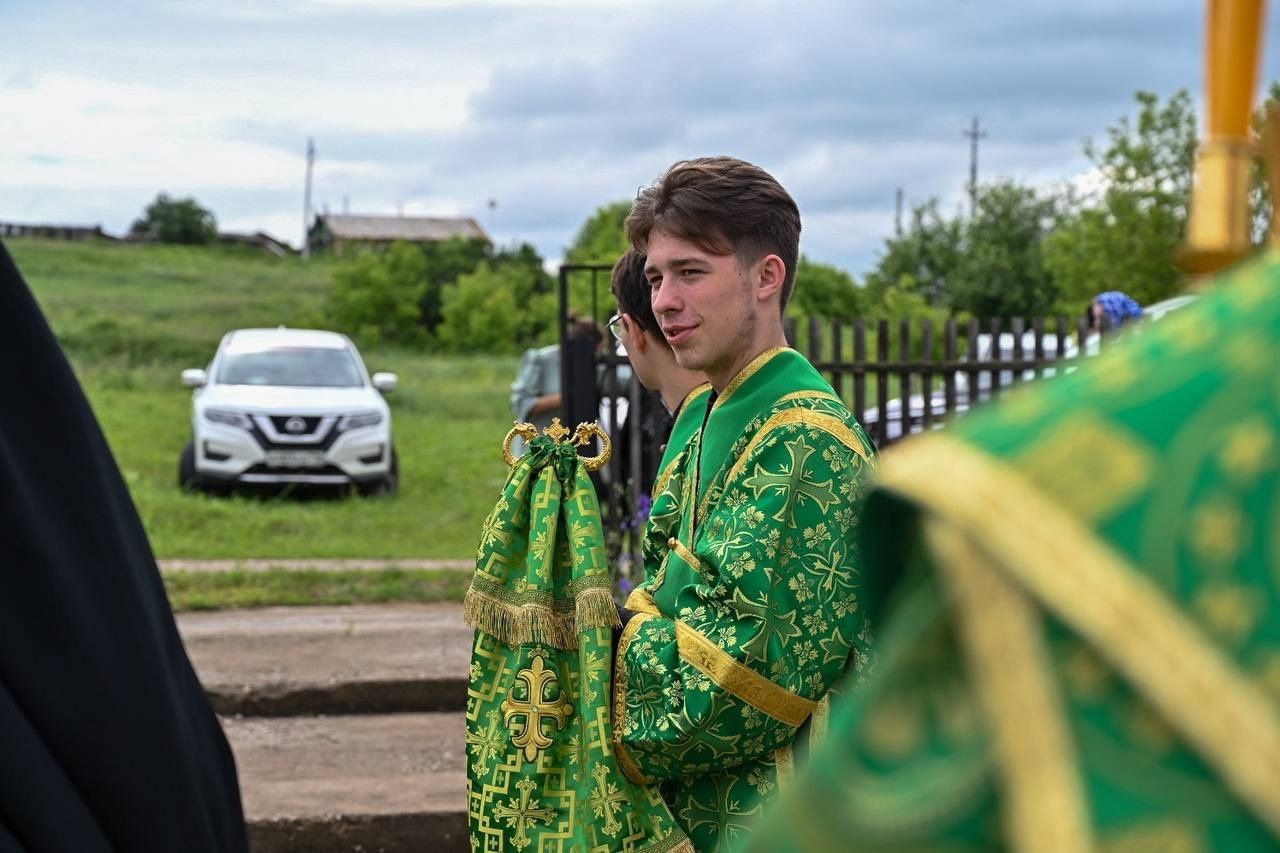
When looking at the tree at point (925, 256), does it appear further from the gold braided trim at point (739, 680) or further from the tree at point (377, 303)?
the gold braided trim at point (739, 680)

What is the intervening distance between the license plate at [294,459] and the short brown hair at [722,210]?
506 inches

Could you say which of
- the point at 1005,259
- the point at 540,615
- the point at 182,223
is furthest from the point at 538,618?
the point at 182,223

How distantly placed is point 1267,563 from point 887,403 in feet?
29.7

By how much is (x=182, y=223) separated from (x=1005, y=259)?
1268 inches

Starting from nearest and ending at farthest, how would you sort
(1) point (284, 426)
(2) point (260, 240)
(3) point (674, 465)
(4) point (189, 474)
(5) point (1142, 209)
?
(3) point (674, 465), (1) point (284, 426), (4) point (189, 474), (5) point (1142, 209), (2) point (260, 240)

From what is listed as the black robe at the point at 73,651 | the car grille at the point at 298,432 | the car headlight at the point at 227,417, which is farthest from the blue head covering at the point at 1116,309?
the car headlight at the point at 227,417

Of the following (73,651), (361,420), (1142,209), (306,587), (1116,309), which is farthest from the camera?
(1142,209)

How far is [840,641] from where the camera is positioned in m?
2.59

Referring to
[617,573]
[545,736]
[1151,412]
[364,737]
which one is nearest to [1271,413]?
[1151,412]

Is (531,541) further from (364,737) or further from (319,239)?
(319,239)

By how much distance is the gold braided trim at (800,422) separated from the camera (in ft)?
8.86

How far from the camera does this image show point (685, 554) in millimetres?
2686

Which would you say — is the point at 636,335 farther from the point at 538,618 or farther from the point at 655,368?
the point at 538,618

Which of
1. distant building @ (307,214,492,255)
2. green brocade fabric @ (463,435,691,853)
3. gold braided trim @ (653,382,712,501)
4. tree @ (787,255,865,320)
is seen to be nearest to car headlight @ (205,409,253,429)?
gold braided trim @ (653,382,712,501)
